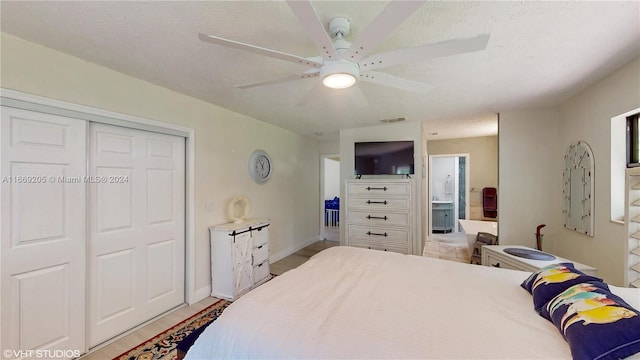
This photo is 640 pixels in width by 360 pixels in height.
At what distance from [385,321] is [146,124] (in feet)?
8.50

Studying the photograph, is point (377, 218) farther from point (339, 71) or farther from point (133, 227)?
point (133, 227)

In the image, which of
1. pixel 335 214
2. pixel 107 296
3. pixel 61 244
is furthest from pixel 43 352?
pixel 335 214

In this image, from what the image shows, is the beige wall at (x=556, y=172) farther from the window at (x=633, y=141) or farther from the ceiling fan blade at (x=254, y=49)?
the ceiling fan blade at (x=254, y=49)

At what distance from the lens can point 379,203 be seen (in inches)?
149

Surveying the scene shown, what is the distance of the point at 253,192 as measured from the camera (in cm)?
372

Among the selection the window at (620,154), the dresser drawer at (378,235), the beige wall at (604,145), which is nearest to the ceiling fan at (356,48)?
the beige wall at (604,145)

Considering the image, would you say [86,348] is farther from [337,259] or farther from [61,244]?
[337,259]

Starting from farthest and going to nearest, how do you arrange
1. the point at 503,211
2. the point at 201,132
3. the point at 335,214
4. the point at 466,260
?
the point at 335,214
the point at 466,260
the point at 503,211
the point at 201,132

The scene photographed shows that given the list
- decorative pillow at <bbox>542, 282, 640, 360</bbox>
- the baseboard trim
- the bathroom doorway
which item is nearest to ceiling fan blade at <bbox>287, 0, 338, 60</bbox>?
decorative pillow at <bbox>542, 282, 640, 360</bbox>

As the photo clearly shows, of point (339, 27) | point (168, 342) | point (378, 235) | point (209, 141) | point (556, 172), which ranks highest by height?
point (339, 27)

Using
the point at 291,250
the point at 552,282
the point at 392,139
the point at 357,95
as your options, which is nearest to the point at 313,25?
the point at 357,95

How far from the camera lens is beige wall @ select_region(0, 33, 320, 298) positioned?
1758 millimetres

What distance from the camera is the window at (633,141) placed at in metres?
2.03

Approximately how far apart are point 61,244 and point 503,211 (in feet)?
15.5
